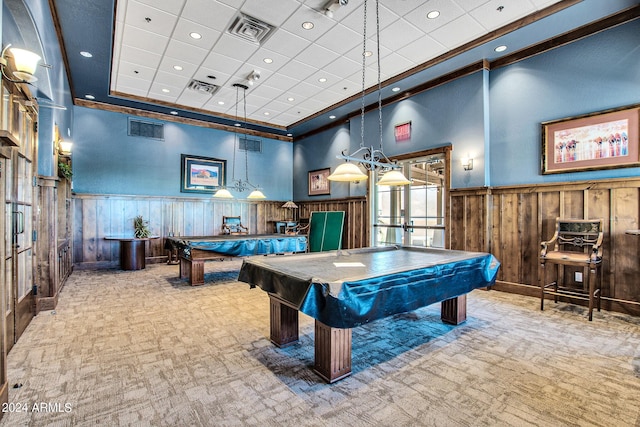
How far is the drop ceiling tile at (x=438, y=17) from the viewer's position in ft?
12.2

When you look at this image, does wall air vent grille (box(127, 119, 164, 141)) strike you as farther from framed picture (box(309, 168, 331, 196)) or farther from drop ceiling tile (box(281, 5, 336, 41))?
drop ceiling tile (box(281, 5, 336, 41))

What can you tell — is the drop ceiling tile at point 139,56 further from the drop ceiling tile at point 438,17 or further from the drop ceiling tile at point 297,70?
the drop ceiling tile at point 438,17

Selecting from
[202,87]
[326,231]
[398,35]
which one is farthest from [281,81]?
[326,231]

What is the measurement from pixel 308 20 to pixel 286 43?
2.22 ft

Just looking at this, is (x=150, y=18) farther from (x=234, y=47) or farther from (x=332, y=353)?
(x=332, y=353)

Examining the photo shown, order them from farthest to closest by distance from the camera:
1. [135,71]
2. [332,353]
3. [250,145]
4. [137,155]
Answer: [250,145], [137,155], [135,71], [332,353]

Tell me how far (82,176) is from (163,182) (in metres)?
1.68

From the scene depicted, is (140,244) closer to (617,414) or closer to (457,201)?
(457,201)

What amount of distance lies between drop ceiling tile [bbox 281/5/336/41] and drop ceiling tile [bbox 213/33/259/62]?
0.79 meters

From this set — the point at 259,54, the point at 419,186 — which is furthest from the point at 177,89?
the point at 419,186

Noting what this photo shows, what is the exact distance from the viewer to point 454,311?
10.9 feet

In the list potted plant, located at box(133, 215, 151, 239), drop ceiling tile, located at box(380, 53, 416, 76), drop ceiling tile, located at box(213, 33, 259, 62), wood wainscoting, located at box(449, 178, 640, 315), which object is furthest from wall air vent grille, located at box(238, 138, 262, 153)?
wood wainscoting, located at box(449, 178, 640, 315)

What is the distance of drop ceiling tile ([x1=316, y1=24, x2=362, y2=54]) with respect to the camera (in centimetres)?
429

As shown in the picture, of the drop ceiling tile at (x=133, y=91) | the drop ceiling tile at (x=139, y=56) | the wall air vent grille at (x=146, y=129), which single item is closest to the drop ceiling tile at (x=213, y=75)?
the drop ceiling tile at (x=139, y=56)
